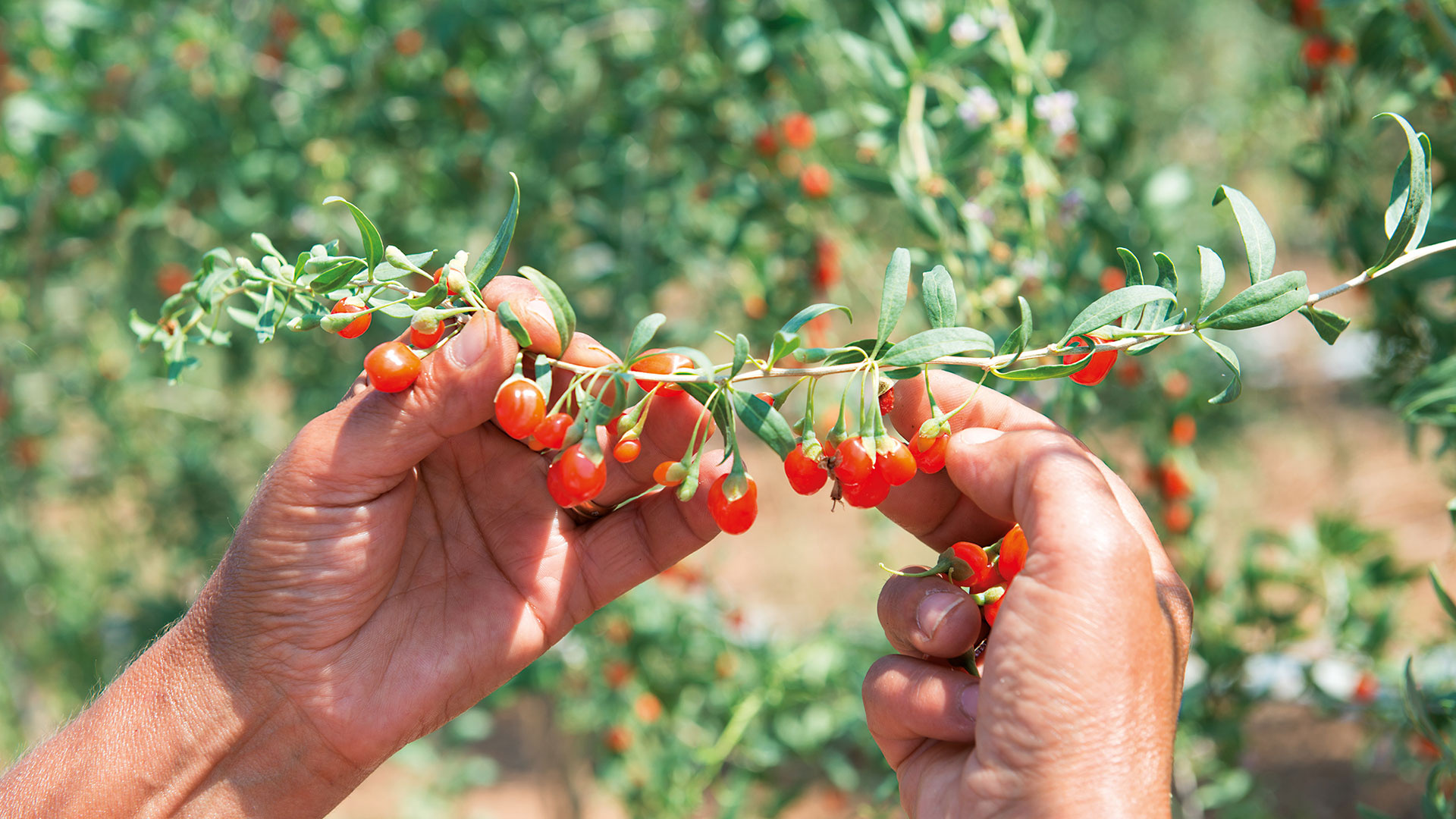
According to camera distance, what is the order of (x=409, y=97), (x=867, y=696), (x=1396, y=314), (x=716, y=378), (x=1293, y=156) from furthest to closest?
(x=409, y=97) → (x=1293, y=156) → (x=1396, y=314) → (x=867, y=696) → (x=716, y=378)

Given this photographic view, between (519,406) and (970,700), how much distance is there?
66 centimetres

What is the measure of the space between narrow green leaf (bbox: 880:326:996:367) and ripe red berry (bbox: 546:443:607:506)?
0.34 meters

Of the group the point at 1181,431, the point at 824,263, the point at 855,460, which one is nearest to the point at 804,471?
the point at 855,460

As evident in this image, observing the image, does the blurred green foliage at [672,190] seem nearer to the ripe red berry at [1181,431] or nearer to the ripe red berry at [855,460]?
the ripe red berry at [1181,431]

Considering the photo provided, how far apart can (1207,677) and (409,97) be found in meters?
2.56

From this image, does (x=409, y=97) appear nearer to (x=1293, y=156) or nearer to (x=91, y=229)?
(x=91, y=229)

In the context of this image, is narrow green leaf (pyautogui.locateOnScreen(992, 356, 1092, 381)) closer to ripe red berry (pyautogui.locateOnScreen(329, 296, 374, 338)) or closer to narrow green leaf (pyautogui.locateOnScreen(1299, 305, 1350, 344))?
narrow green leaf (pyautogui.locateOnScreen(1299, 305, 1350, 344))

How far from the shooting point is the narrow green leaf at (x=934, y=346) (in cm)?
95

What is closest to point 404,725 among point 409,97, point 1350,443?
point 409,97

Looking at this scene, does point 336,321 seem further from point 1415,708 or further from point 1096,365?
point 1415,708

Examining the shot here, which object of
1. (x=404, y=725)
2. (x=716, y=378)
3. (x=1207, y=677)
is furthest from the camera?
(x=1207, y=677)

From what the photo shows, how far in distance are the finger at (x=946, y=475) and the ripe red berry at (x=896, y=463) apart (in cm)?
15

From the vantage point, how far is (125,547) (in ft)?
13.2

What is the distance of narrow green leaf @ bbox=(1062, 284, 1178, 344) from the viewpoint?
936 mm
